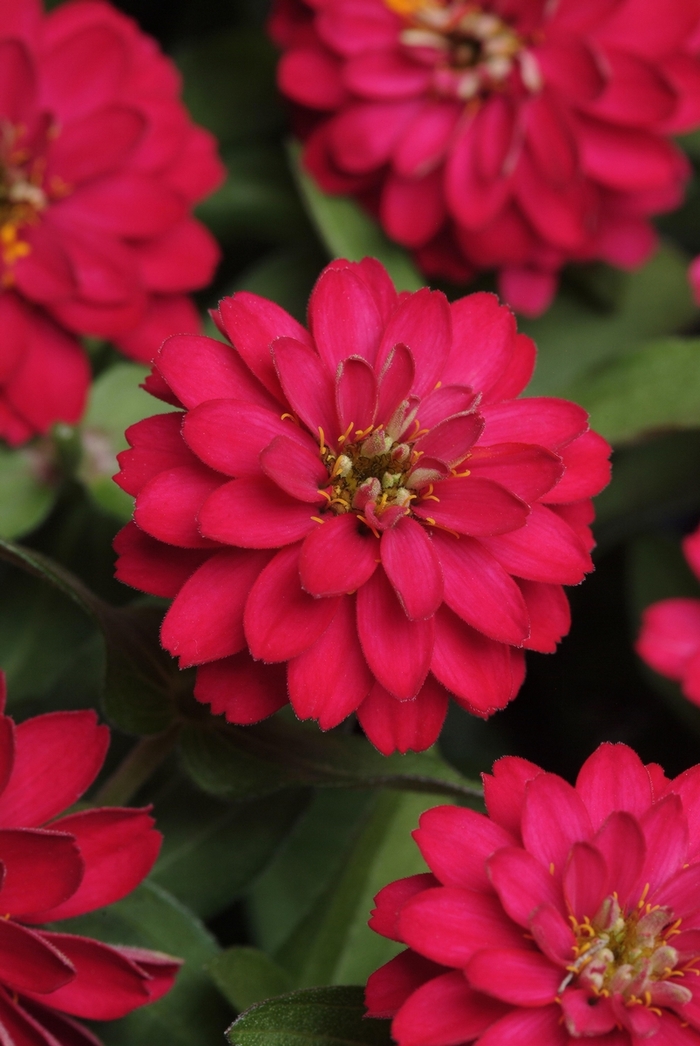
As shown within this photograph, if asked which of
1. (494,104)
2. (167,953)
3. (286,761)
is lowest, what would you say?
(167,953)

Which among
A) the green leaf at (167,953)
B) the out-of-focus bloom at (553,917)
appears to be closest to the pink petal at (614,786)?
the out-of-focus bloom at (553,917)

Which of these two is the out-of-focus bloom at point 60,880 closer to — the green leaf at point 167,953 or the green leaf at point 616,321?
the green leaf at point 167,953

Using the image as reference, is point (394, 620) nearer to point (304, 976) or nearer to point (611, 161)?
point (304, 976)

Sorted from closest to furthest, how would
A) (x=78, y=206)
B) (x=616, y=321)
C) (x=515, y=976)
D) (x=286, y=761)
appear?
(x=515, y=976), (x=286, y=761), (x=78, y=206), (x=616, y=321)

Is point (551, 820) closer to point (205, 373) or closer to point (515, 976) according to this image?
point (515, 976)

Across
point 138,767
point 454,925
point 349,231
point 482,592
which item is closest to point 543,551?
point 482,592

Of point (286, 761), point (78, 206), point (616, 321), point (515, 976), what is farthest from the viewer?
point (616, 321)

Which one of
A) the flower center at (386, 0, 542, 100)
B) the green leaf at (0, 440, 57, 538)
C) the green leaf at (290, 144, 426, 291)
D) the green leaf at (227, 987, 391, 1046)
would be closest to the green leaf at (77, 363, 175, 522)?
the green leaf at (0, 440, 57, 538)
